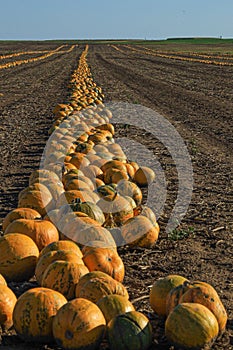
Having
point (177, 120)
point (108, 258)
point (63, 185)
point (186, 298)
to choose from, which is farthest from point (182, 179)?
point (177, 120)

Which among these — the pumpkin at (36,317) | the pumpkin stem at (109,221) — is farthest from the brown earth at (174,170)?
the pumpkin stem at (109,221)

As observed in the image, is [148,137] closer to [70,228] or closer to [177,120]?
[177,120]

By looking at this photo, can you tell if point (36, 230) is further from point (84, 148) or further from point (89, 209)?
point (84, 148)

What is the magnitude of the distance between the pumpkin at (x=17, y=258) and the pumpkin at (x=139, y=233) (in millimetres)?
1299

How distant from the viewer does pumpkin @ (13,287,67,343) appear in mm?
4020

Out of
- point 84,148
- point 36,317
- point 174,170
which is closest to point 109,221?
point 36,317

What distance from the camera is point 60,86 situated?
2655 centimetres

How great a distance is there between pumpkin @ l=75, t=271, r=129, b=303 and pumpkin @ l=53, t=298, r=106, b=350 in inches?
12.7

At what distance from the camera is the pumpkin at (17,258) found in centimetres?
509

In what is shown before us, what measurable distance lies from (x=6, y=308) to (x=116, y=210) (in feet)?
8.27

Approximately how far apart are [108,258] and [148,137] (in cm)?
856

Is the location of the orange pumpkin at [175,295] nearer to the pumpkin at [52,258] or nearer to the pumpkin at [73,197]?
the pumpkin at [52,258]

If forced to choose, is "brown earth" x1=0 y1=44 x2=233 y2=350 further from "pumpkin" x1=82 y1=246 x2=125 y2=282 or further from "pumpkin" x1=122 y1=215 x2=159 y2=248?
"pumpkin" x1=82 y1=246 x2=125 y2=282

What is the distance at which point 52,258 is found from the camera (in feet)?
15.9
